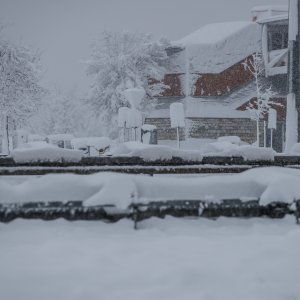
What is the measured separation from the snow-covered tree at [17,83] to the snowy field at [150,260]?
21.9 m

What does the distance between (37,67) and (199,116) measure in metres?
12.4

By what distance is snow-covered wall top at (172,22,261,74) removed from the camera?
1012 inches

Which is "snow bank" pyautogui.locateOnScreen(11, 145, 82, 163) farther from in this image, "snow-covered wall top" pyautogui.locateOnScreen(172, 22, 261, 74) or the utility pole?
"snow-covered wall top" pyautogui.locateOnScreen(172, 22, 261, 74)

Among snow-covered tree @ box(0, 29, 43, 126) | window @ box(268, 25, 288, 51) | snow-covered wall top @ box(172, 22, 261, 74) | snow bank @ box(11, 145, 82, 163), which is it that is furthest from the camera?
snow-covered wall top @ box(172, 22, 261, 74)

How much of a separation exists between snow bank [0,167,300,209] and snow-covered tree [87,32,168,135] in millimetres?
22489

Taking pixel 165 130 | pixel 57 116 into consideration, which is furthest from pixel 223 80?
pixel 57 116

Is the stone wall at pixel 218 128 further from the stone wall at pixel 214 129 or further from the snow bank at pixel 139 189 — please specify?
the snow bank at pixel 139 189

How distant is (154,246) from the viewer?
3176 millimetres

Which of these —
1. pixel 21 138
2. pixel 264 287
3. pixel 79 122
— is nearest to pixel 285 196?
pixel 264 287

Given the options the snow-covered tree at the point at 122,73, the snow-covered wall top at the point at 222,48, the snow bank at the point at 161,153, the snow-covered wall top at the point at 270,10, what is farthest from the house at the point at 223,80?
the snow bank at the point at 161,153

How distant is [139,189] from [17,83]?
73.8 feet

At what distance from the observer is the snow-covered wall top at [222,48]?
25.7 metres

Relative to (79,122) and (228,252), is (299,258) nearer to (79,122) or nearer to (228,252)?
(228,252)

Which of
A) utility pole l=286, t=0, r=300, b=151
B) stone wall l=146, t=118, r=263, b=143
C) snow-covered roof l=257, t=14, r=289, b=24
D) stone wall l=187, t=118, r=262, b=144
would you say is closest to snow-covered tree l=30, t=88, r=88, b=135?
stone wall l=146, t=118, r=263, b=143
